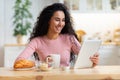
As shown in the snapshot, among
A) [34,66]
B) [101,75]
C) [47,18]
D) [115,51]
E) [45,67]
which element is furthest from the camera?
[115,51]

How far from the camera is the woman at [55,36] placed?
2.33 metres

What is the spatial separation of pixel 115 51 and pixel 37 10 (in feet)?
5.32

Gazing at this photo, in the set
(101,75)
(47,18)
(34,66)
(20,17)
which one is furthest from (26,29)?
(101,75)

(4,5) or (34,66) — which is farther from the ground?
(4,5)

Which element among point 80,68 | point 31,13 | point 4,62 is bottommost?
point 4,62

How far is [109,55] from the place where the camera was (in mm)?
4598

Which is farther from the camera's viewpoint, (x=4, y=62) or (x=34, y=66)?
(x=4, y=62)

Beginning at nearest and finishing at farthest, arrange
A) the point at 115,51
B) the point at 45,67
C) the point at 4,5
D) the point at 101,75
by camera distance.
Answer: the point at 101,75 < the point at 45,67 < the point at 115,51 < the point at 4,5

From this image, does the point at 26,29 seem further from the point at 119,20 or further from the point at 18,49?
Answer: the point at 119,20

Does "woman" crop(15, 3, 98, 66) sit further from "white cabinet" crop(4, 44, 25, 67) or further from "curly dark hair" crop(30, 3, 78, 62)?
"white cabinet" crop(4, 44, 25, 67)

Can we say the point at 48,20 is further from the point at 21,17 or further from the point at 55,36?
the point at 21,17

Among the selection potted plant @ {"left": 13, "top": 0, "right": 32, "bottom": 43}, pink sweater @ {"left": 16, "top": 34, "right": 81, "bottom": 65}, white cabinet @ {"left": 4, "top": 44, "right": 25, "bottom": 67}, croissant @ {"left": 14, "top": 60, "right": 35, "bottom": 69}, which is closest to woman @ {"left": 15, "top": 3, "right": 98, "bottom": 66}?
pink sweater @ {"left": 16, "top": 34, "right": 81, "bottom": 65}

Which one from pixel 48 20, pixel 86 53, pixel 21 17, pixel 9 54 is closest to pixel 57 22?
pixel 48 20

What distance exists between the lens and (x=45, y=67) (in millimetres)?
1822
